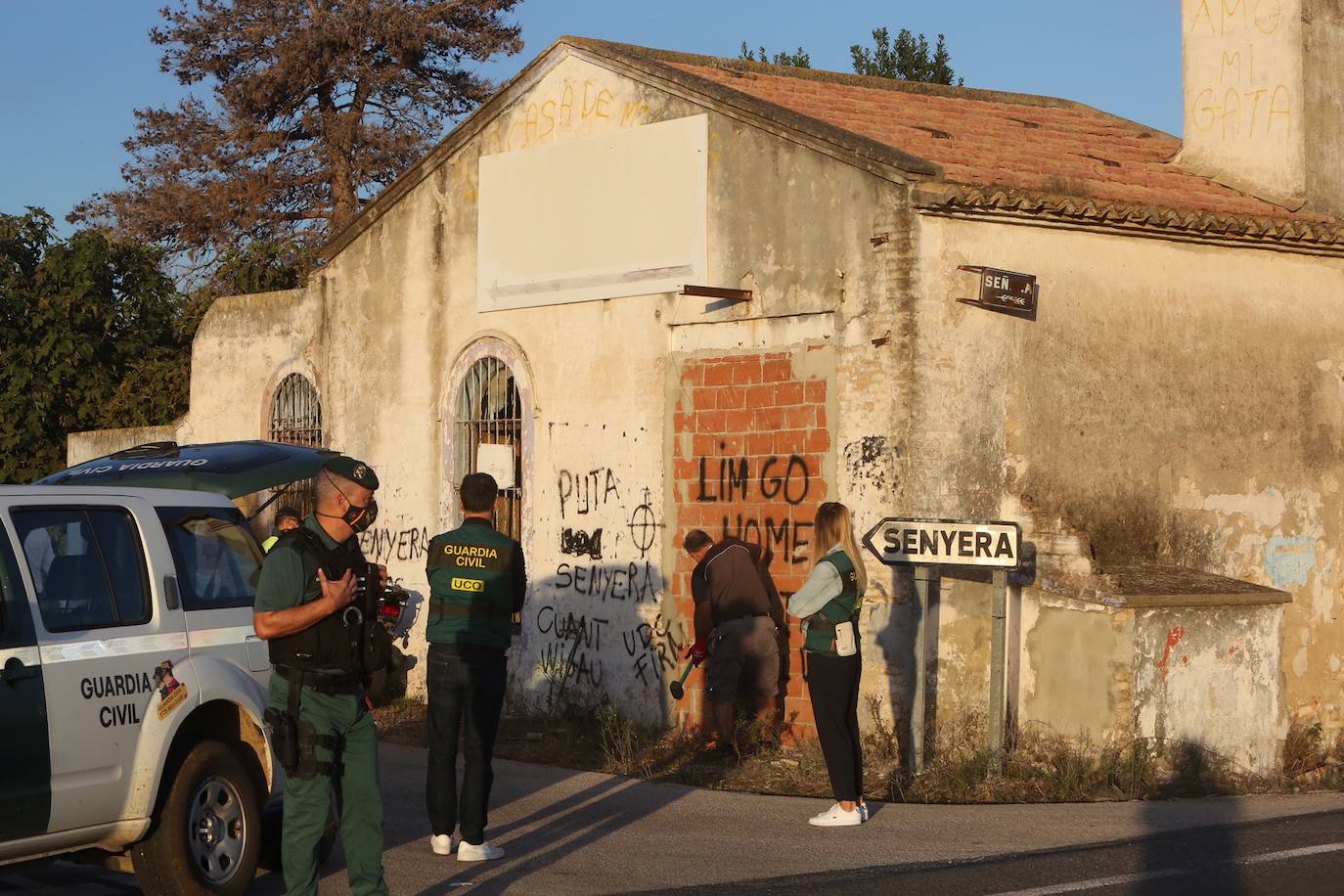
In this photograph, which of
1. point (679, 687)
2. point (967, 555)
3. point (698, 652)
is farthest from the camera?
point (698, 652)

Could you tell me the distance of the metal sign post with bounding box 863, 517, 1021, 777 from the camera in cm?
1060

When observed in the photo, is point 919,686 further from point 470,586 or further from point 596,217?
point 596,217

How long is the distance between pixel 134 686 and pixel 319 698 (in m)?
1.28

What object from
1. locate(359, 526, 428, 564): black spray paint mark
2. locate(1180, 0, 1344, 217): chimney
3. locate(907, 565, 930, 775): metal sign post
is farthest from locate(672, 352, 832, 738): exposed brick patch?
locate(1180, 0, 1344, 217): chimney

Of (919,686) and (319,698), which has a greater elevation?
(319,698)

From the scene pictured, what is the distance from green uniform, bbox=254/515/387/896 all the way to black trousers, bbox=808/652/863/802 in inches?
138

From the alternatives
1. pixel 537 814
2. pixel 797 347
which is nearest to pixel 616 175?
pixel 797 347

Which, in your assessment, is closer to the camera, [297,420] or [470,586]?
[470,586]

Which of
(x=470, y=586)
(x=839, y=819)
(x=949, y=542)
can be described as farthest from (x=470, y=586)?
(x=949, y=542)

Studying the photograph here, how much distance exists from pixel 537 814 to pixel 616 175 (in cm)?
638

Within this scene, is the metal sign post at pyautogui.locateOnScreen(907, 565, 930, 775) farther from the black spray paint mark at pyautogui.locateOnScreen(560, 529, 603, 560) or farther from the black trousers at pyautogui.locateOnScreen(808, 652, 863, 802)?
the black spray paint mark at pyautogui.locateOnScreen(560, 529, 603, 560)

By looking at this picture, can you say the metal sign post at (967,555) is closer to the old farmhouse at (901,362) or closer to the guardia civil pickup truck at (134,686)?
the old farmhouse at (901,362)

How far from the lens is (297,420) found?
60.2 ft

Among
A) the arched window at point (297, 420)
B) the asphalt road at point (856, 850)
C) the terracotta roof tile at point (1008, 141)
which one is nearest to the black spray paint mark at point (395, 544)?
the arched window at point (297, 420)
